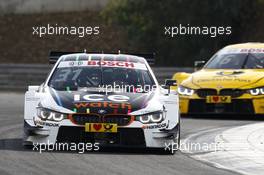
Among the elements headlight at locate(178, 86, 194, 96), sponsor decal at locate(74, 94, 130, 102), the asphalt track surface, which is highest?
sponsor decal at locate(74, 94, 130, 102)

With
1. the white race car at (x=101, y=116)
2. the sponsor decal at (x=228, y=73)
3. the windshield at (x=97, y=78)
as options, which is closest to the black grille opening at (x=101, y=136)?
the white race car at (x=101, y=116)

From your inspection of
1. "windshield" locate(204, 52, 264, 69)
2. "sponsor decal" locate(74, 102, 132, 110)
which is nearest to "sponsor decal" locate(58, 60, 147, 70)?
"sponsor decal" locate(74, 102, 132, 110)

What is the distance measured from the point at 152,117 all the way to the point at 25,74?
1525 cm

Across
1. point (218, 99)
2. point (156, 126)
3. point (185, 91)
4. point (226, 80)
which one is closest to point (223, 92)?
point (218, 99)

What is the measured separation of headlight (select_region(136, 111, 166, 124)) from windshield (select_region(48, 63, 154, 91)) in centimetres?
106

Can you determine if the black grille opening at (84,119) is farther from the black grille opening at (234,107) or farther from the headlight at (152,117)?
the black grille opening at (234,107)

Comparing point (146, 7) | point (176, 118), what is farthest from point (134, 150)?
point (146, 7)

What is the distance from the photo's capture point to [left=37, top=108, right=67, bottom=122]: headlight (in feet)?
39.2

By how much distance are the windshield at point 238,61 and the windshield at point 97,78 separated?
→ 19.5 feet

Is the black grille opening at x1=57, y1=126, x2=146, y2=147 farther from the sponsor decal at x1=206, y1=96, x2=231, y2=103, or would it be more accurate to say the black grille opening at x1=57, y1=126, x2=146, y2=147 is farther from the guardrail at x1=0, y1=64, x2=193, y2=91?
the guardrail at x1=0, y1=64, x2=193, y2=91

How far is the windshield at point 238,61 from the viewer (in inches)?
761

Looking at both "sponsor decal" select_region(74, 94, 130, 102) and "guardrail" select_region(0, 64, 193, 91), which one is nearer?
"sponsor decal" select_region(74, 94, 130, 102)

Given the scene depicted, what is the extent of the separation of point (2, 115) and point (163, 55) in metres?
17.3

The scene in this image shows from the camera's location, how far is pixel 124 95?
1251cm
